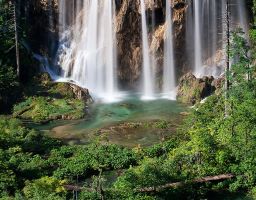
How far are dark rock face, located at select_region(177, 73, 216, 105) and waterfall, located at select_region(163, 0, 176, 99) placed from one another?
9.69 ft

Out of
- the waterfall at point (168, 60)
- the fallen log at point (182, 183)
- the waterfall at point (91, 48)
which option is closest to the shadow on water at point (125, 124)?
the waterfall at point (168, 60)

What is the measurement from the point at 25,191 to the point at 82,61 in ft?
83.5

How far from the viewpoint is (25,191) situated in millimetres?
25984

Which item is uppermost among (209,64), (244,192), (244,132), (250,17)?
(250,17)

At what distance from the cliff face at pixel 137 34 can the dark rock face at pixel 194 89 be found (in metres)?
4.82

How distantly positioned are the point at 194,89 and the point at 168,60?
665 cm

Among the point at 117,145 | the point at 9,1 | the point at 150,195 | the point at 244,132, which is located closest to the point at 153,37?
the point at 9,1

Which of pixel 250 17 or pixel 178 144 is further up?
pixel 250 17

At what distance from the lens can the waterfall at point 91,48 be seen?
4941cm

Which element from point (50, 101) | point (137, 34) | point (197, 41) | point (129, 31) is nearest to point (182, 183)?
point (50, 101)

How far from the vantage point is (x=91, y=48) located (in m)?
50.4

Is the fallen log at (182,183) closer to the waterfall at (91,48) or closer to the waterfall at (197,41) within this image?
the waterfall at (91,48)

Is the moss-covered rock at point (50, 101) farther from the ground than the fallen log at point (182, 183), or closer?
farther from the ground

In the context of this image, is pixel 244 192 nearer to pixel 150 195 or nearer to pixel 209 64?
pixel 150 195
